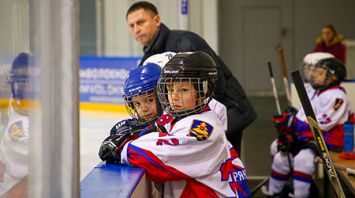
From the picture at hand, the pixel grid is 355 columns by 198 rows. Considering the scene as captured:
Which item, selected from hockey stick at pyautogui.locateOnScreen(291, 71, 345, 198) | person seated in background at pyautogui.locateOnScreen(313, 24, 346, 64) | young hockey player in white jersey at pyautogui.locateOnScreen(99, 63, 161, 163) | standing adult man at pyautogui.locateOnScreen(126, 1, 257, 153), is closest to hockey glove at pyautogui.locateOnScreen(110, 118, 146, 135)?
young hockey player in white jersey at pyautogui.locateOnScreen(99, 63, 161, 163)

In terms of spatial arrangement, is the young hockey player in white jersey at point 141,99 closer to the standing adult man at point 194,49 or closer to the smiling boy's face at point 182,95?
the smiling boy's face at point 182,95

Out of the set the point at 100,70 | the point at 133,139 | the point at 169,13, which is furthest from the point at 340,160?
the point at 100,70

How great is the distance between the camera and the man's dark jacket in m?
2.89

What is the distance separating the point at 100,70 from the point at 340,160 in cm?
374

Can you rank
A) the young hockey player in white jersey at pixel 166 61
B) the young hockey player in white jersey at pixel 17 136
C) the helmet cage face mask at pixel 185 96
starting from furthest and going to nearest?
the young hockey player in white jersey at pixel 166 61, the helmet cage face mask at pixel 185 96, the young hockey player in white jersey at pixel 17 136

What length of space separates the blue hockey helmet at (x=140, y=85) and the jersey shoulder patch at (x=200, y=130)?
1.24 feet

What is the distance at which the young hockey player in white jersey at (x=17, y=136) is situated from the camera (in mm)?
1073

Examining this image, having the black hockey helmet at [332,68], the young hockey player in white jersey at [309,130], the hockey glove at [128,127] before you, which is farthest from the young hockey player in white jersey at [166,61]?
the black hockey helmet at [332,68]

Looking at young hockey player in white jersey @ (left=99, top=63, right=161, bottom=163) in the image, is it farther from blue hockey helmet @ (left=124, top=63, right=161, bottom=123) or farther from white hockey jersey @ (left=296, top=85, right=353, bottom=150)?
white hockey jersey @ (left=296, top=85, right=353, bottom=150)

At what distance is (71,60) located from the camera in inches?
46.6

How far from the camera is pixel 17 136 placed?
3.64 feet

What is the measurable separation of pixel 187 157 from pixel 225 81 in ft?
4.37

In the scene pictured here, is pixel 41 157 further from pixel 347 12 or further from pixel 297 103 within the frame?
pixel 347 12

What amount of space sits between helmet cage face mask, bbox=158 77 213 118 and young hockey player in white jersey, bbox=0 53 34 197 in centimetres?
70
